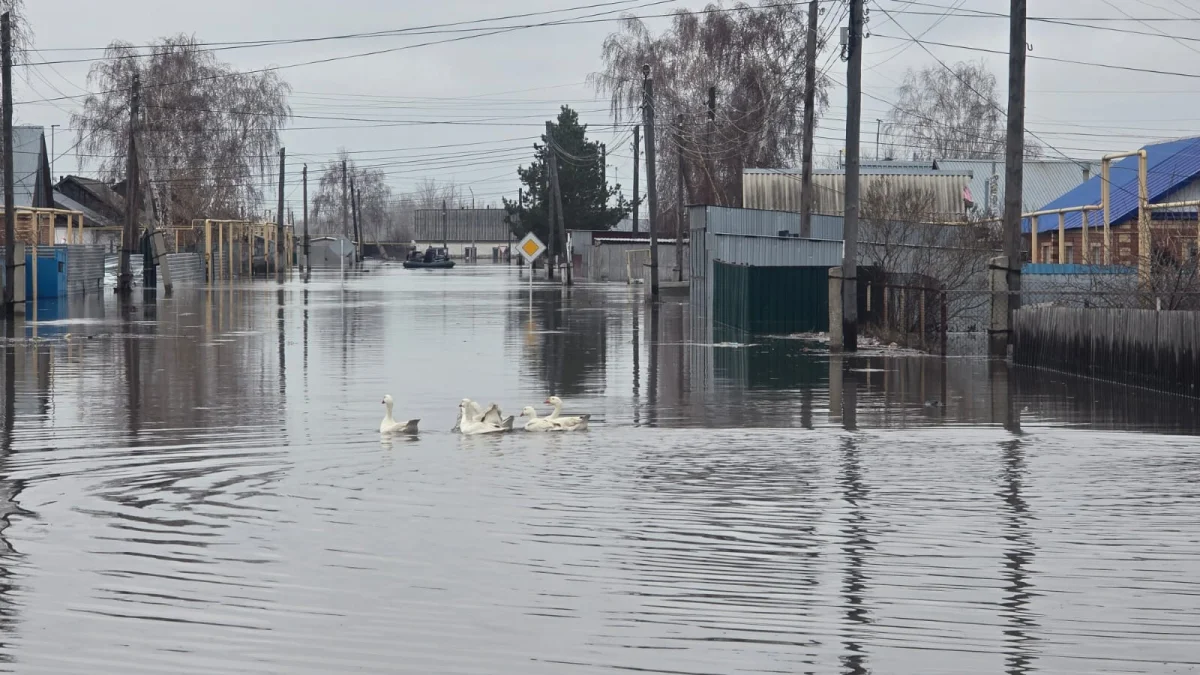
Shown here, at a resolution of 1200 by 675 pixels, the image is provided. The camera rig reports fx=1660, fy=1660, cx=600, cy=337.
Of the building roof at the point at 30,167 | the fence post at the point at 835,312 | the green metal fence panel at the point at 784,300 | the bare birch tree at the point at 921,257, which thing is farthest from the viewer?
the building roof at the point at 30,167

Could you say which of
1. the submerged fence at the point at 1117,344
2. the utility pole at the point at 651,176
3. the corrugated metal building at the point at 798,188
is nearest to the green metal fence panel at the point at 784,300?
the submerged fence at the point at 1117,344

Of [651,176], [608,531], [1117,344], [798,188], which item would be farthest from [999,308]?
[798,188]

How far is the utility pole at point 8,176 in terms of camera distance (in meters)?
40.4

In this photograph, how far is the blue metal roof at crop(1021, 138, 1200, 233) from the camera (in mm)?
45719

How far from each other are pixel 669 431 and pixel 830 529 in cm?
612

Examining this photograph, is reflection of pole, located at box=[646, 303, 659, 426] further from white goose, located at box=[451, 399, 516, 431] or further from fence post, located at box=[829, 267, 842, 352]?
fence post, located at box=[829, 267, 842, 352]

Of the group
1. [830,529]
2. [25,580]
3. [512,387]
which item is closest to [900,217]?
[512,387]

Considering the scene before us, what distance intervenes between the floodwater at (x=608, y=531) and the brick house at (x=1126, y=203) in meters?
18.0

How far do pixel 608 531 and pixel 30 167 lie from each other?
73.2m

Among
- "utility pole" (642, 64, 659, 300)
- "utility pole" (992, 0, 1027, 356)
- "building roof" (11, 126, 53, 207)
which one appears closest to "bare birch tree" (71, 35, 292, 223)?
"building roof" (11, 126, 53, 207)

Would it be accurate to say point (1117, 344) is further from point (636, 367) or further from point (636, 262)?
point (636, 262)

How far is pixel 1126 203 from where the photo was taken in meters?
47.7

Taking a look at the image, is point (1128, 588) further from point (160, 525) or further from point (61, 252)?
point (61, 252)

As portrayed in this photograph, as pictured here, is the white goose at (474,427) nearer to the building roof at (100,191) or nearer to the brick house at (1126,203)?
the brick house at (1126,203)
